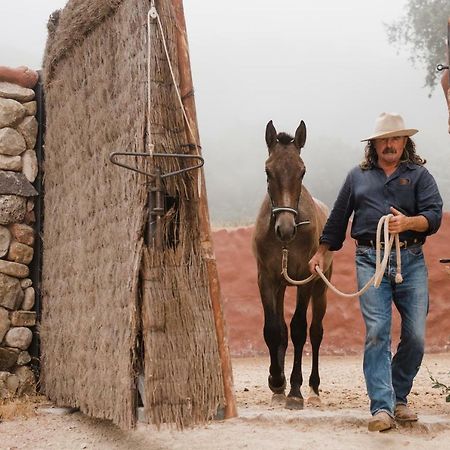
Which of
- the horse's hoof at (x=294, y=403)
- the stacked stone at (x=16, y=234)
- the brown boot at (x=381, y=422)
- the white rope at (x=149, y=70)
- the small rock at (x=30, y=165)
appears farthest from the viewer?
the small rock at (x=30, y=165)

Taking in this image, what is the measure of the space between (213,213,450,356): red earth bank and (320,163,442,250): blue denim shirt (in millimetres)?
6739

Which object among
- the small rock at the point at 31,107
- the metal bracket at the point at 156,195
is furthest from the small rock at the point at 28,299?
the metal bracket at the point at 156,195

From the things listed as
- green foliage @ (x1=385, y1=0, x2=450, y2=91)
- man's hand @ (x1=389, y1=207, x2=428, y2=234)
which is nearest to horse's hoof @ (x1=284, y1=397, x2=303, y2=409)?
man's hand @ (x1=389, y1=207, x2=428, y2=234)

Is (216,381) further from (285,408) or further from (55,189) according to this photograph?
(55,189)

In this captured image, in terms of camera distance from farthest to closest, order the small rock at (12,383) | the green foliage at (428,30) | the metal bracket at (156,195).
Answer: the green foliage at (428,30), the small rock at (12,383), the metal bracket at (156,195)

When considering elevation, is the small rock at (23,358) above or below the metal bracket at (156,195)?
below

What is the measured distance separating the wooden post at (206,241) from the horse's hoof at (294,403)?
168 cm

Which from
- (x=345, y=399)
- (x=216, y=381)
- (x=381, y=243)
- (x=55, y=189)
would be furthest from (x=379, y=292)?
(x=55, y=189)

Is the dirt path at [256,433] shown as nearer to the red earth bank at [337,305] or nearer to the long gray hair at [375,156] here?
the long gray hair at [375,156]

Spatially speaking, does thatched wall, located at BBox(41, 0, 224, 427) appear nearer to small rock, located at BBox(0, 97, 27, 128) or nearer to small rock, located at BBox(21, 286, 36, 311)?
small rock, located at BBox(21, 286, 36, 311)

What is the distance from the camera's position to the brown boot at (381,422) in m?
4.03

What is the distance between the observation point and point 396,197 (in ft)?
14.4

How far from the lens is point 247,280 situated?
11961 mm

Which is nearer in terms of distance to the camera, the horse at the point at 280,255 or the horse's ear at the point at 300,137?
the horse at the point at 280,255
